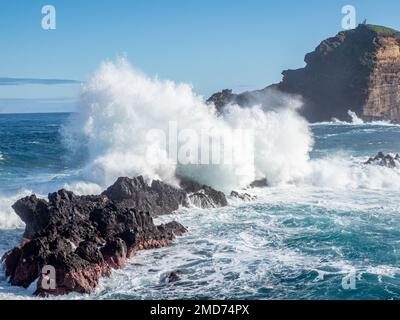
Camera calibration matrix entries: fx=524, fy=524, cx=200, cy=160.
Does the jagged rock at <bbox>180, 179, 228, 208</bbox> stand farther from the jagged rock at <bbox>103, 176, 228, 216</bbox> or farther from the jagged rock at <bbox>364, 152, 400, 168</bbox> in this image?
the jagged rock at <bbox>364, 152, 400, 168</bbox>

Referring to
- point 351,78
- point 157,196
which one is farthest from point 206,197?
point 351,78

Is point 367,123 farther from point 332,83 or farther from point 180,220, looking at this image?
point 180,220

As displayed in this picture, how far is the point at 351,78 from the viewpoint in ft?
257

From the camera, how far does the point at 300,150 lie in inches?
1209

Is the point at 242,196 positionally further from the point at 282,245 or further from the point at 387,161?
the point at 387,161

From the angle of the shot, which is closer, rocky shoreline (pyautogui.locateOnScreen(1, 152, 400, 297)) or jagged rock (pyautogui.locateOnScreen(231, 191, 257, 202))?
rocky shoreline (pyautogui.locateOnScreen(1, 152, 400, 297))

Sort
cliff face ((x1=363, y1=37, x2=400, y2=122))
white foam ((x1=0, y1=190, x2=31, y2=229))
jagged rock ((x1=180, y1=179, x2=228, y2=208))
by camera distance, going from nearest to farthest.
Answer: white foam ((x1=0, y1=190, x2=31, y2=229)) → jagged rock ((x1=180, y1=179, x2=228, y2=208)) → cliff face ((x1=363, y1=37, x2=400, y2=122))

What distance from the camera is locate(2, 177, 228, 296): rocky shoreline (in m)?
13.8

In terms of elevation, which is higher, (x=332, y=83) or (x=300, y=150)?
(x=332, y=83)

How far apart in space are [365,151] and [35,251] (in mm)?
37940

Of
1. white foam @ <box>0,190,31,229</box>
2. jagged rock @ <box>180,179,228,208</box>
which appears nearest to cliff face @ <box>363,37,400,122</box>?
jagged rock @ <box>180,179,228,208</box>

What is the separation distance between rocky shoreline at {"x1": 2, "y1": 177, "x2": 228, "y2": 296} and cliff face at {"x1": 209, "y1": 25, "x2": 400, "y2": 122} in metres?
50.4
